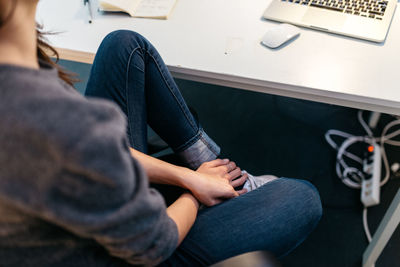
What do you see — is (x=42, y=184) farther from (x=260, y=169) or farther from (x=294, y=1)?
(x=260, y=169)

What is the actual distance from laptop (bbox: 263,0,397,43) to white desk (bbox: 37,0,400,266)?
3 cm

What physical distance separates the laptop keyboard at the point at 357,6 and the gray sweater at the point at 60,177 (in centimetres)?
82

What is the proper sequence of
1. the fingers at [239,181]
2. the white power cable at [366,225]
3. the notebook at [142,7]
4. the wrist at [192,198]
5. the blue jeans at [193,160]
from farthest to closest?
the white power cable at [366,225], the notebook at [142,7], the fingers at [239,181], the wrist at [192,198], the blue jeans at [193,160]

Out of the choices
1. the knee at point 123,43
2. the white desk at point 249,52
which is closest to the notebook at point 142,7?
the white desk at point 249,52

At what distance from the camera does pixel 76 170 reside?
0.41 meters

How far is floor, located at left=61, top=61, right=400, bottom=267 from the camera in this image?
1297 mm

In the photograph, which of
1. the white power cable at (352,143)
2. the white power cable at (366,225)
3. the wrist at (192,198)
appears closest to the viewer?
the wrist at (192,198)

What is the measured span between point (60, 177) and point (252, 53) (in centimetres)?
67

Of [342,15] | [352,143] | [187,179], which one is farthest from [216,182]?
[352,143]

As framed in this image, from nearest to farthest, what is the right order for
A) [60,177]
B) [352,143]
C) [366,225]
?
[60,177] → [366,225] → [352,143]

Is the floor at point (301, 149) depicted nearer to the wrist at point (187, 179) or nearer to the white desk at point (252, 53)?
the white desk at point (252, 53)

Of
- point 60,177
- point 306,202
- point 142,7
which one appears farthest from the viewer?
point 142,7

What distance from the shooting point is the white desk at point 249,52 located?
33.8 inches

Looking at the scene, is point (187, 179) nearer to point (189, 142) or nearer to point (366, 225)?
point (189, 142)
